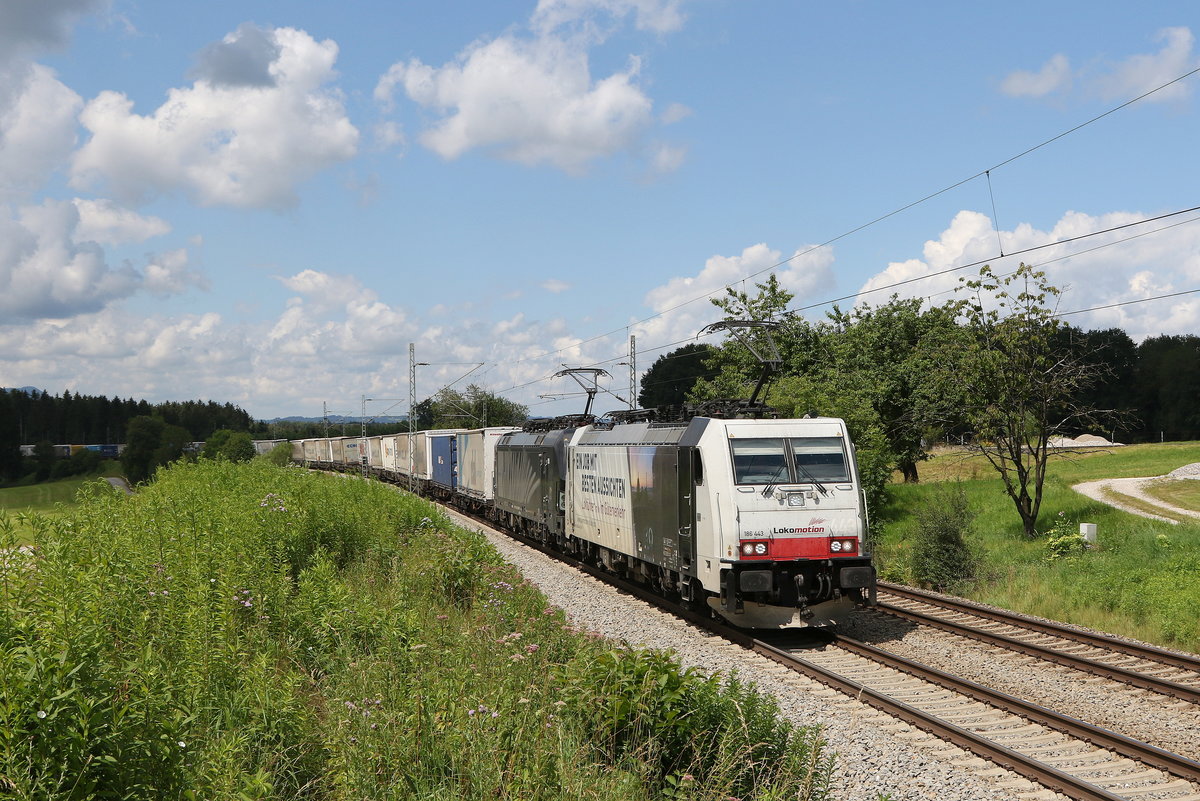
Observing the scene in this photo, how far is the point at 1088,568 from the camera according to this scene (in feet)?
59.0

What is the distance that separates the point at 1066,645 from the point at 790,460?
4.65m

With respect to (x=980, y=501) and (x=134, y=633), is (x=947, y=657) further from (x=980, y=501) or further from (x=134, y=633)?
(x=980, y=501)

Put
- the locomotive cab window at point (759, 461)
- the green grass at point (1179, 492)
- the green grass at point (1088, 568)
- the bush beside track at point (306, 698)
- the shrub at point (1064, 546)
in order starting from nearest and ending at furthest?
the bush beside track at point (306, 698) < the locomotive cab window at point (759, 461) < the green grass at point (1088, 568) < the shrub at point (1064, 546) < the green grass at point (1179, 492)

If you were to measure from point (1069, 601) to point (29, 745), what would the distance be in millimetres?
16084

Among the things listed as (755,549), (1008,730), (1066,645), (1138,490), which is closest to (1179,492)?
(1138,490)

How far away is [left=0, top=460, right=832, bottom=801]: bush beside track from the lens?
15.0 ft

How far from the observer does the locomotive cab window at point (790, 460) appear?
526 inches

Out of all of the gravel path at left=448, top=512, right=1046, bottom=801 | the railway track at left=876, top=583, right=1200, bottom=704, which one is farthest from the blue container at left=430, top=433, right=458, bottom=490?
the railway track at left=876, top=583, right=1200, bottom=704

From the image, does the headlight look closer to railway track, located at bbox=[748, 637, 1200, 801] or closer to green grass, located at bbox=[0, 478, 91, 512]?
railway track, located at bbox=[748, 637, 1200, 801]

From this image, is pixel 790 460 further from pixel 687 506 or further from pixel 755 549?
pixel 687 506

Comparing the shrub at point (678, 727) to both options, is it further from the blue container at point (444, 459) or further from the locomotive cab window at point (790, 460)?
the blue container at point (444, 459)

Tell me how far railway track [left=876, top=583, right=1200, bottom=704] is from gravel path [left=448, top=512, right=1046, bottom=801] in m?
3.40

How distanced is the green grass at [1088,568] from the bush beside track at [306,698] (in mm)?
8935

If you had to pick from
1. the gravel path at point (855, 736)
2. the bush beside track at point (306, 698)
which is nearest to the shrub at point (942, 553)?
the gravel path at point (855, 736)
